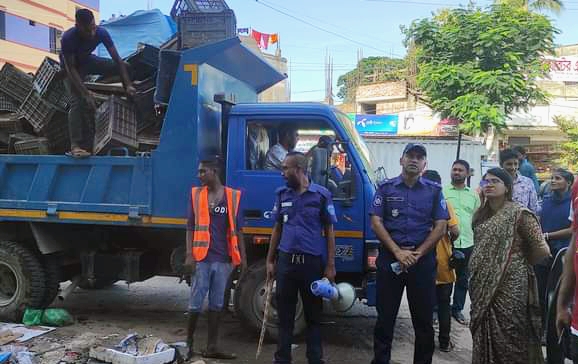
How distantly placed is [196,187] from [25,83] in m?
2.71

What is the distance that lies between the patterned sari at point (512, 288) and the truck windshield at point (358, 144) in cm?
163

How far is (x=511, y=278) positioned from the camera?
10.8 feet

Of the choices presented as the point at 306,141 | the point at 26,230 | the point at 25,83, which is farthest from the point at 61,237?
the point at 306,141

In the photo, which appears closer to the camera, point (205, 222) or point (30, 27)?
point (205, 222)

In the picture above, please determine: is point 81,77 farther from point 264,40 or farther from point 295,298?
point 264,40

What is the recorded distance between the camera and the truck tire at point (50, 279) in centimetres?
546

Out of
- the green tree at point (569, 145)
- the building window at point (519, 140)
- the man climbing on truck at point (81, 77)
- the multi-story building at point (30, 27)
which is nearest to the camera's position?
the man climbing on truck at point (81, 77)

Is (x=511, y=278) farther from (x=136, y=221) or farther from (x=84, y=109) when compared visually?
(x=84, y=109)

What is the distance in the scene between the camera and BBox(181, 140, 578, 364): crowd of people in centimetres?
330

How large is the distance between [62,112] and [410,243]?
3.93 metres

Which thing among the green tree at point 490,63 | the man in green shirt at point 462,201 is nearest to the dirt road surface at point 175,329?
the man in green shirt at point 462,201

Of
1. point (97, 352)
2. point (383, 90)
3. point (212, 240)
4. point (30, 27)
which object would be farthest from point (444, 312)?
point (30, 27)

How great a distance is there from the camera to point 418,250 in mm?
3834

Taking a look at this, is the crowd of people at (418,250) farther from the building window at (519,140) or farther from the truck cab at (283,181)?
the building window at (519,140)
